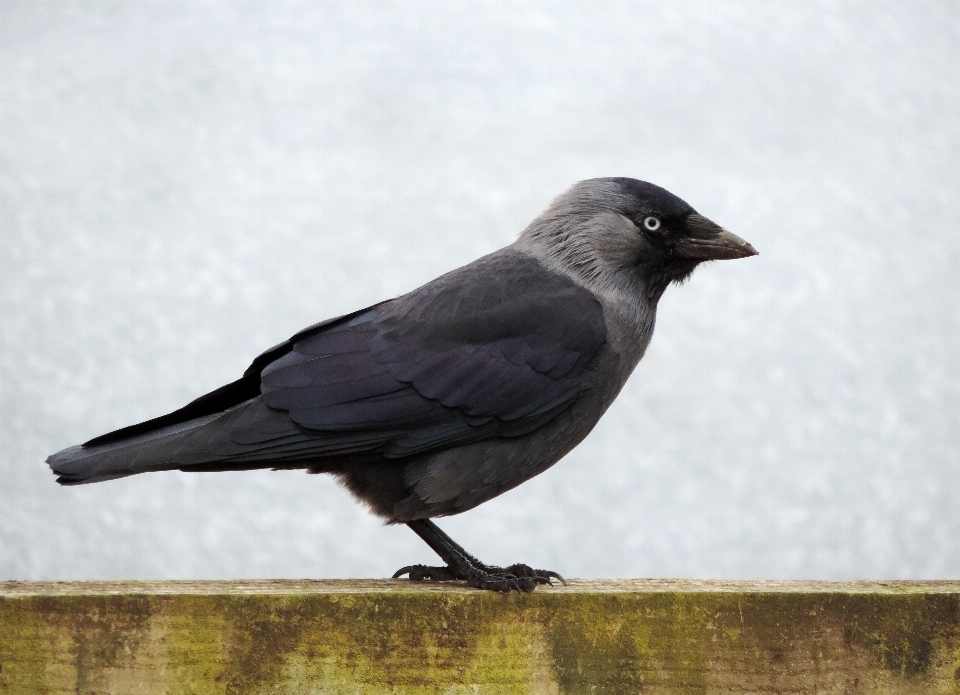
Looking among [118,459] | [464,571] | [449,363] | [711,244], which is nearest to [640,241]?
[711,244]

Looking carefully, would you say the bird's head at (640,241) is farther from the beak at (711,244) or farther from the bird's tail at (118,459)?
the bird's tail at (118,459)

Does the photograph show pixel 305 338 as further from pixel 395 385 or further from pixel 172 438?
pixel 172 438

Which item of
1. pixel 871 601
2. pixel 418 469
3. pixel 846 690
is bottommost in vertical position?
pixel 846 690

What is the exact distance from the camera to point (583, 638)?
226 cm

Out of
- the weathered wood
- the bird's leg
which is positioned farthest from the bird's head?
the weathered wood

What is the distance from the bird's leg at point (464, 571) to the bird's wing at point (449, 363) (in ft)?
1.10

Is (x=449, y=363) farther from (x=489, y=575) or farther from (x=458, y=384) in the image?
(x=489, y=575)

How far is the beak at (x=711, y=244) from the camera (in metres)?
3.30

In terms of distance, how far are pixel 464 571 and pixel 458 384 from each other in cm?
49

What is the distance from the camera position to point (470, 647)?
2.26 meters

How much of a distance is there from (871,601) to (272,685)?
1191 mm

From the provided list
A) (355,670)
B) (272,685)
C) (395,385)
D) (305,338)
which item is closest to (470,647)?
(355,670)

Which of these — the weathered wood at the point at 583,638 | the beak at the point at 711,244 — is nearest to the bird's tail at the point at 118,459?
the weathered wood at the point at 583,638

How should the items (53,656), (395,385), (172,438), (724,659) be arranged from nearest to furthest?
(53,656) < (724,659) < (172,438) < (395,385)
